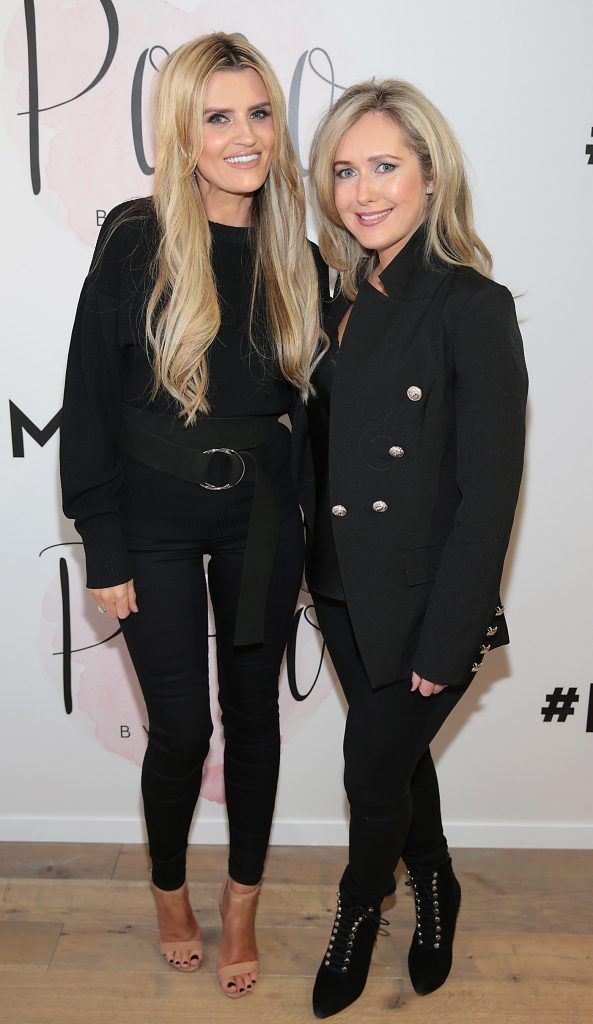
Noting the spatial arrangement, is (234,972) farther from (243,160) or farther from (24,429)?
(243,160)

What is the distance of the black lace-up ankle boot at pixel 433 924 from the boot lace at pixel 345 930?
125mm

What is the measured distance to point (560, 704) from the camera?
7.25 ft

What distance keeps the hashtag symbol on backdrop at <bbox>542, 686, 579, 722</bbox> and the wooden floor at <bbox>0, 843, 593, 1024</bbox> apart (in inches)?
14.1

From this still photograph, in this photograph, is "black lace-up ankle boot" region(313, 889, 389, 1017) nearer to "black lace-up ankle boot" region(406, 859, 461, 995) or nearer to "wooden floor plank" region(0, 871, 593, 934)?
"black lace-up ankle boot" region(406, 859, 461, 995)

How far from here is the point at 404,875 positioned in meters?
2.16

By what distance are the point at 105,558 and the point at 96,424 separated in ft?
0.77

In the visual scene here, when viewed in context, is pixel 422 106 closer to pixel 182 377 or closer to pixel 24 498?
pixel 182 377

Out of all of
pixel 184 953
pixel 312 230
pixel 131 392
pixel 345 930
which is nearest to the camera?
pixel 131 392

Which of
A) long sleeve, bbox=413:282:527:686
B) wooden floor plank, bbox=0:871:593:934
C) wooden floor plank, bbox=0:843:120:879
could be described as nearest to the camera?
long sleeve, bbox=413:282:527:686

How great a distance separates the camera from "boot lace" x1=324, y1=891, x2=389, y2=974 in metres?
1.70

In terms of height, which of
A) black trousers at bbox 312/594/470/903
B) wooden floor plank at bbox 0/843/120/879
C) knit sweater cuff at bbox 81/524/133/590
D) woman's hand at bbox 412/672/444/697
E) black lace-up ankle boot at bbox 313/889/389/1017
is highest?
knit sweater cuff at bbox 81/524/133/590

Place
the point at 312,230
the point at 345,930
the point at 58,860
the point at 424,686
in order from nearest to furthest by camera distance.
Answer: the point at 424,686 < the point at 345,930 < the point at 312,230 < the point at 58,860

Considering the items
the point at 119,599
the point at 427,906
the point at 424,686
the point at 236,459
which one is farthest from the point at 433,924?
the point at 236,459

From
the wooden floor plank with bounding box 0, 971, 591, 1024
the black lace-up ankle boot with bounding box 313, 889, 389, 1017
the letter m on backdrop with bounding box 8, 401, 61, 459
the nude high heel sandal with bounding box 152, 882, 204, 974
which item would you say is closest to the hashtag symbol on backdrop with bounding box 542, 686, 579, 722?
the wooden floor plank with bounding box 0, 971, 591, 1024
